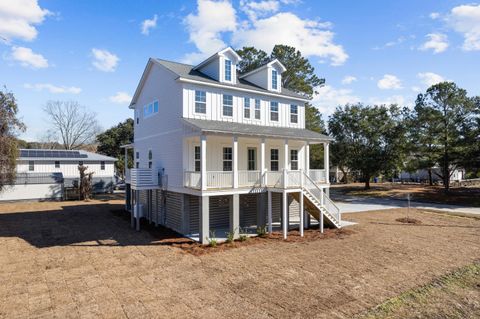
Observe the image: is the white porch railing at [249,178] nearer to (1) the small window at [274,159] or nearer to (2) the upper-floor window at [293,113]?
(1) the small window at [274,159]

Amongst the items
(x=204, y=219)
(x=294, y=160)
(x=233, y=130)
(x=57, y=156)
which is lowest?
(x=204, y=219)

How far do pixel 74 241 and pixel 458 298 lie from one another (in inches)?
622

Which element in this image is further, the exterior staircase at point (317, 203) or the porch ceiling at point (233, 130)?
the exterior staircase at point (317, 203)

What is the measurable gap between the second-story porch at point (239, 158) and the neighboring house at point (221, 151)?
5 cm

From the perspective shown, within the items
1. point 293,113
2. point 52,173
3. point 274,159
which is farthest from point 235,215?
point 52,173

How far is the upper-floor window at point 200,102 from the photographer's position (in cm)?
1675

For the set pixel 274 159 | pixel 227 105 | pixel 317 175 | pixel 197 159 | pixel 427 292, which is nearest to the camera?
pixel 427 292

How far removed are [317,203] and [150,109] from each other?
1230 cm

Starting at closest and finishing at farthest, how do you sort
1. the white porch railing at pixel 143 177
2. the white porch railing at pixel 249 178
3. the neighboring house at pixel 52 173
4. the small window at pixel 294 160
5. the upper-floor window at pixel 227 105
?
the white porch railing at pixel 249 178 → the white porch railing at pixel 143 177 → the upper-floor window at pixel 227 105 → the small window at pixel 294 160 → the neighboring house at pixel 52 173

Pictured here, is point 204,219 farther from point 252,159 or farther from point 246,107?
point 246,107

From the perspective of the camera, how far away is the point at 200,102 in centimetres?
1686

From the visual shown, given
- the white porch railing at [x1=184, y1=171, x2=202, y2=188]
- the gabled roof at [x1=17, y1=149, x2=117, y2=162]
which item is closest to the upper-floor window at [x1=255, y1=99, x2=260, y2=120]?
the white porch railing at [x1=184, y1=171, x2=202, y2=188]

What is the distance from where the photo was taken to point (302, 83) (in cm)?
3606

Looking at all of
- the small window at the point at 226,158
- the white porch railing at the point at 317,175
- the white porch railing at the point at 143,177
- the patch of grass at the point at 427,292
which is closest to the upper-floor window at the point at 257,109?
the small window at the point at 226,158
